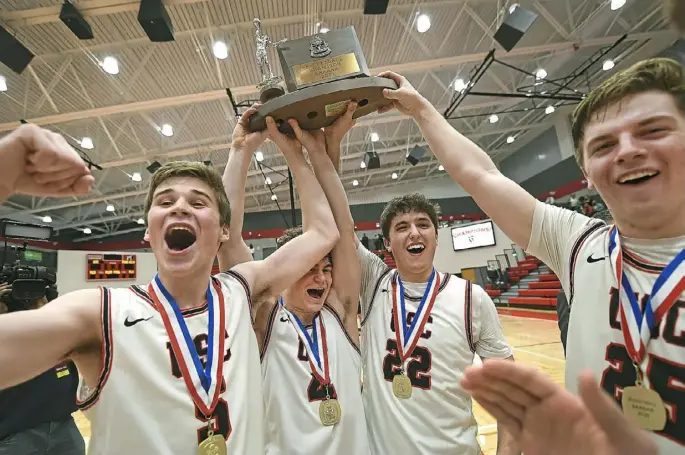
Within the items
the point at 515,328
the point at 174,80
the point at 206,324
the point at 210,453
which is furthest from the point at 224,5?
the point at 515,328

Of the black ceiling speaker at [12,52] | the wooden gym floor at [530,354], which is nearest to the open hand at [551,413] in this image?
the wooden gym floor at [530,354]

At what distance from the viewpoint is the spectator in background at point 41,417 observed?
2.31 m

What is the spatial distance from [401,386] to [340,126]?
1.23 metres

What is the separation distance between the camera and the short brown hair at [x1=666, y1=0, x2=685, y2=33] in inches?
20.9

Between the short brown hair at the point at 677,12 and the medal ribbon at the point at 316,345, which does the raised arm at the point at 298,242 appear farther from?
the short brown hair at the point at 677,12

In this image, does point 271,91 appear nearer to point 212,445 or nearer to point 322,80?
point 322,80

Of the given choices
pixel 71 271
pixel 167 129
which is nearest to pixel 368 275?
pixel 167 129

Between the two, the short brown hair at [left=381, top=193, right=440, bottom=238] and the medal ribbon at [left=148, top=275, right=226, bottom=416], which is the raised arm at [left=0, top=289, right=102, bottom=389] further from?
the short brown hair at [left=381, top=193, right=440, bottom=238]

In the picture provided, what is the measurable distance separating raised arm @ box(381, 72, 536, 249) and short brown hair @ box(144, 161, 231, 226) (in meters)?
0.82

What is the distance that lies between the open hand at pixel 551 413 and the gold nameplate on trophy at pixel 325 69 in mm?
1260

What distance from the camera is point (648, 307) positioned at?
1.00 meters

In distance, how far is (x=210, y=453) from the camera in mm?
1137

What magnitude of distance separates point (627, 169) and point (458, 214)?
1991cm

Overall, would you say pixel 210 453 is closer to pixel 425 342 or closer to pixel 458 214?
pixel 425 342
